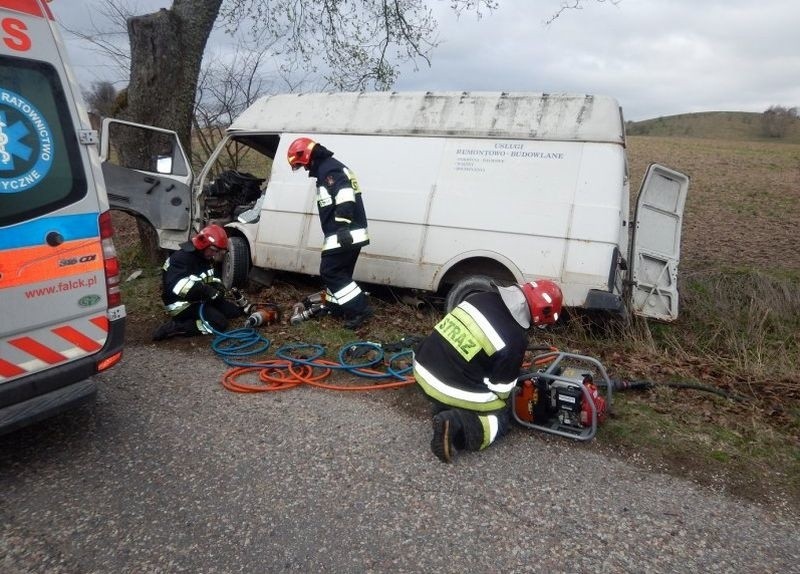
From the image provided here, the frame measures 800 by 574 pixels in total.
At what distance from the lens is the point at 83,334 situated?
3342 millimetres

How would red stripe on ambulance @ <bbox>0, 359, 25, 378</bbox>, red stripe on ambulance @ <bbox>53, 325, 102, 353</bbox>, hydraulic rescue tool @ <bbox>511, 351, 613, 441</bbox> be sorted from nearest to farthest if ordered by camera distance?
1. red stripe on ambulance @ <bbox>0, 359, 25, 378</bbox>
2. red stripe on ambulance @ <bbox>53, 325, 102, 353</bbox>
3. hydraulic rescue tool @ <bbox>511, 351, 613, 441</bbox>

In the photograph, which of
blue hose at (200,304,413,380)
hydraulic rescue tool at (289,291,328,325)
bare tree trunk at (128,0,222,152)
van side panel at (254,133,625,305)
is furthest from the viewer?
bare tree trunk at (128,0,222,152)

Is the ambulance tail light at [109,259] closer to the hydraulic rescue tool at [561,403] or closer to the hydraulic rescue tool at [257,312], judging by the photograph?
the hydraulic rescue tool at [257,312]

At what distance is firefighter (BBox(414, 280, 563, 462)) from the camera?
11.4 feet

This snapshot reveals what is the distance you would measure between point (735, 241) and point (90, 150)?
11.7 metres

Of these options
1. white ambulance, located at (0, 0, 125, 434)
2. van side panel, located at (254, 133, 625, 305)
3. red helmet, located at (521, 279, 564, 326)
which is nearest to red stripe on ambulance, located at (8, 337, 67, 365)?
white ambulance, located at (0, 0, 125, 434)

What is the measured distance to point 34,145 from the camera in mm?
3086

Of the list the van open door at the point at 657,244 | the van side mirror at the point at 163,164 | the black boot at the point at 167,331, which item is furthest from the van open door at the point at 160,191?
the van open door at the point at 657,244

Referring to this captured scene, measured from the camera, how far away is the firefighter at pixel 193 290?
5.52 m

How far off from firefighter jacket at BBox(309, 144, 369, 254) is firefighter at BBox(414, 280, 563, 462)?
→ 7.37ft

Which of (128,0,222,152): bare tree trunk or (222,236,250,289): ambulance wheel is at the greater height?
(128,0,222,152): bare tree trunk

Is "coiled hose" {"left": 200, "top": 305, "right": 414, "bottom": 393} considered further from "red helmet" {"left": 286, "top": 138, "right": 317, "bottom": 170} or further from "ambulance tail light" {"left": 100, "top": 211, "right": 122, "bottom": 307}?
"red helmet" {"left": 286, "top": 138, "right": 317, "bottom": 170}

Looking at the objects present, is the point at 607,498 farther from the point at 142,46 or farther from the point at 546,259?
the point at 142,46

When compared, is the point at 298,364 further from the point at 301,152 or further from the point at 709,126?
the point at 709,126
